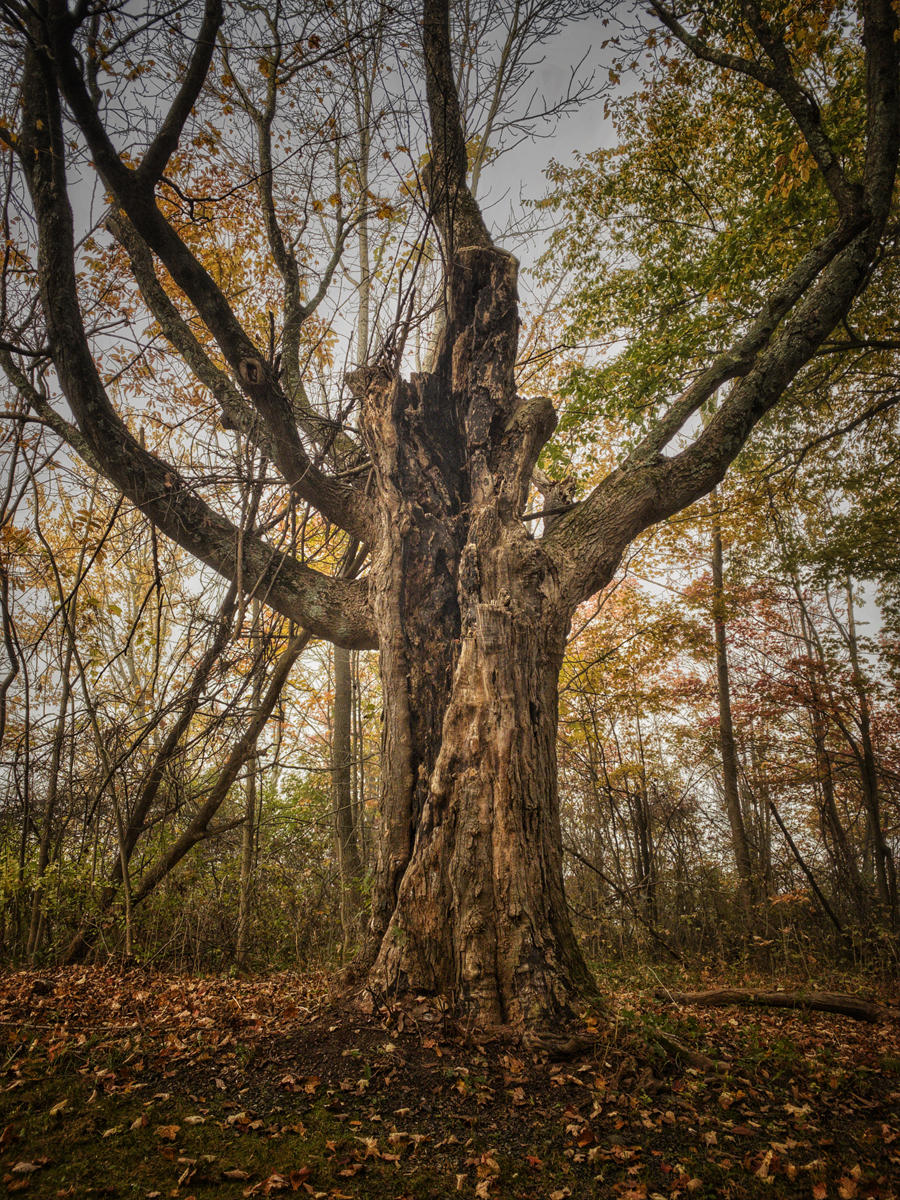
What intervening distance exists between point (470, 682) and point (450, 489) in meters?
1.57

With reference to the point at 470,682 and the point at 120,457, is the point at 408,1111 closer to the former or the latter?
the point at 470,682

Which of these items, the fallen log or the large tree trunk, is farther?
the fallen log

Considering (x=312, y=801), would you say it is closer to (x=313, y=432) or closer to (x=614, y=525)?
(x=313, y=432)

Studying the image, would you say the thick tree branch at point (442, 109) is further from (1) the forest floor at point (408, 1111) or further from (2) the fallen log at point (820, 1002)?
(2) the fallen log at point (820, 1002)

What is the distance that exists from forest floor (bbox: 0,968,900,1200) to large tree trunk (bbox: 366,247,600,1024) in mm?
301

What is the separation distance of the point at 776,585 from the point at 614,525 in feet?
25.9

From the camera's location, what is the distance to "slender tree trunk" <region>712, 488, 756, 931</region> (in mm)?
8828

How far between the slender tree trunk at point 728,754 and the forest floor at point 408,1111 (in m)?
6.43

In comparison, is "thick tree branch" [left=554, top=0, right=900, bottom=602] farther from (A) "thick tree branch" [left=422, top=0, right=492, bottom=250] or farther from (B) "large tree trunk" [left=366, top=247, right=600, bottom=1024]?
(A) "thick tree branch" [left=422, top=0, right=492, bottom=250]

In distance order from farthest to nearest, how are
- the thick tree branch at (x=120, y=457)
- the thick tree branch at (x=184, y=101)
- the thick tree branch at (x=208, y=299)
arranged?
the thick tree branch at (x=120, y=457)
the thick tree branch at (x=184, y=101)
the thick tree branch at (x=208, y=299)

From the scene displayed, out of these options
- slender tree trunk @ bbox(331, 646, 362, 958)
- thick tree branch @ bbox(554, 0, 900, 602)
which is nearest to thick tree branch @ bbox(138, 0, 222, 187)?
thick tree branch @ bbox(554, 0, 900, 602)

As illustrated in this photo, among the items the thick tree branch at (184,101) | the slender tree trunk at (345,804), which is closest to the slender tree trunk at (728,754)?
the slender tree trunk at (345,804)

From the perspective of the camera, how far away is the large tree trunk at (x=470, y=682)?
286cm

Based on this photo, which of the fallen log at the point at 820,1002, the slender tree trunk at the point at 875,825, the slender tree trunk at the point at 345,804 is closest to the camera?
the fallen log at the point at 820,1002
